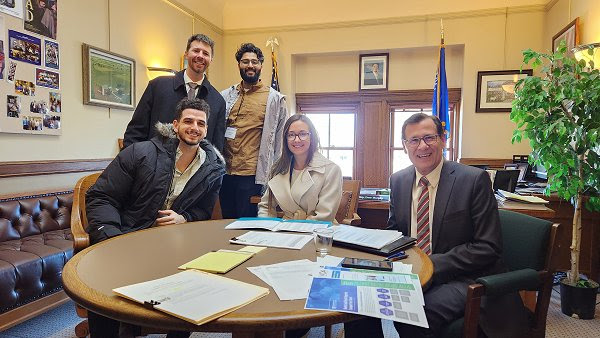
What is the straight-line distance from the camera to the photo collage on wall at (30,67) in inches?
106

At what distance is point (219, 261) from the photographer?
1.13 meters

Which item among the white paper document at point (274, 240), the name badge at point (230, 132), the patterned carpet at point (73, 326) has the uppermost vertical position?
the name badge at point (230, 132)

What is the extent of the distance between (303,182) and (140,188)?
84cm

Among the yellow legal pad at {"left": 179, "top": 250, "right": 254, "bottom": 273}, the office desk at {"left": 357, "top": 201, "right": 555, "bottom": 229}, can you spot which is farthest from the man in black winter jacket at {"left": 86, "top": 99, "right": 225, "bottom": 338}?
the office desk at {"left": 357, "top": 201, "right": 555, "bottom": 229}

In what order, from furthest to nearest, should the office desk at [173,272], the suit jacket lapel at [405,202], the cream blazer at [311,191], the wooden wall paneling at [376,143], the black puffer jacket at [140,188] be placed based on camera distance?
the wooden wall paneling at [376,143] → the cream blazer at [311,191] → the black puffer jacket at [140,188] → the suit jacket lapel at [405,202] → the office desk at [173,272]

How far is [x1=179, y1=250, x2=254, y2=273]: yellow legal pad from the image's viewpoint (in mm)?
1067

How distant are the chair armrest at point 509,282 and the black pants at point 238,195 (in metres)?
1.66

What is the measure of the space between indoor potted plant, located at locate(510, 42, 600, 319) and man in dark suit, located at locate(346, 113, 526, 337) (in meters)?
1.33

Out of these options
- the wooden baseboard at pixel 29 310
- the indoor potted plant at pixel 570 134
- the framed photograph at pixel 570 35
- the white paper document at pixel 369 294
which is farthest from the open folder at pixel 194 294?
the framed photograph at pixel 570 35

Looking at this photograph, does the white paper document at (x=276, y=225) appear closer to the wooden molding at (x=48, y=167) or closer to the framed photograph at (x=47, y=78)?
the wooden molding at (x=48, y=167)

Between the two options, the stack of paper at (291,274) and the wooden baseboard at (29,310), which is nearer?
the stack of paper at (291,274)

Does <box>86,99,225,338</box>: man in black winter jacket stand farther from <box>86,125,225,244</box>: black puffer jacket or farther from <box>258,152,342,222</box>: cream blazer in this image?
<box>258,152,342,222</box>: cream blazer

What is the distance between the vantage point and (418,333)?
132cm

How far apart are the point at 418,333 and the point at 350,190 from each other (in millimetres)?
1125
